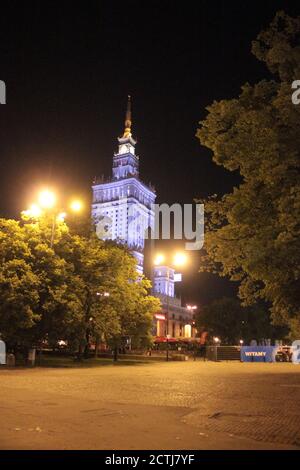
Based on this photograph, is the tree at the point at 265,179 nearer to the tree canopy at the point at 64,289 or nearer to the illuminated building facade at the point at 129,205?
the tree canopy at the point at 64,289

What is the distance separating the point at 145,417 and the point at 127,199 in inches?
5979

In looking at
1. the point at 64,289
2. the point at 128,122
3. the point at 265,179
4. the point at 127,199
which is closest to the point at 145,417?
the point at 265,179

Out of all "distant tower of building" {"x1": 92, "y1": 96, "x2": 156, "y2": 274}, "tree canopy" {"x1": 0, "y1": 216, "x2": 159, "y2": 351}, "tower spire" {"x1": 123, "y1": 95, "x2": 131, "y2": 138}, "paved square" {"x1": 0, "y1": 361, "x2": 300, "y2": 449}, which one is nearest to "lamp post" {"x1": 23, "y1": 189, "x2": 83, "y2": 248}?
"tree canopy" {"x1": 0, "y1": 216, "x2": 159, "y2": 351}

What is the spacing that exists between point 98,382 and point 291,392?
7658 millimetres

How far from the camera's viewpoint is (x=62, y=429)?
9.65 m

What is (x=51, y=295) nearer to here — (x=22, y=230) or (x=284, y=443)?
(x=22, y=230)

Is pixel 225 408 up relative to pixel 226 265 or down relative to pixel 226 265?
down

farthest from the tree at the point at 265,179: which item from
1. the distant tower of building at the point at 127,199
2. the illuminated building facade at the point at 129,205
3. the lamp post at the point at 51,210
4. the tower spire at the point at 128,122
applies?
the tower spire at the point at 128,122

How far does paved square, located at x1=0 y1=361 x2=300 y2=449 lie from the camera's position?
28.9 feet

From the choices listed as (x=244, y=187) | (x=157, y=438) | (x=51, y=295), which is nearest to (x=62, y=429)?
(x=157, y=438)

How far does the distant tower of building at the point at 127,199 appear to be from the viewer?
16012cm

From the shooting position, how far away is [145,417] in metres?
11.5
